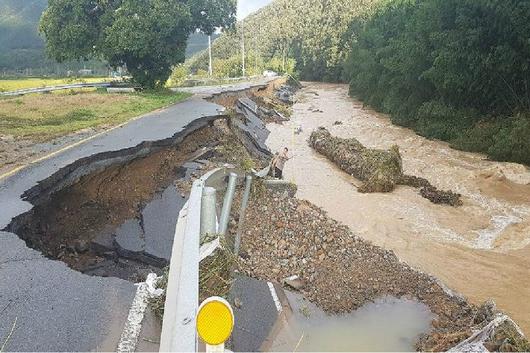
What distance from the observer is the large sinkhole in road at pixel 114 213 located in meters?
6.35

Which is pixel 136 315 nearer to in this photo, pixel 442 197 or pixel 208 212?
Answer: pixel 208 212

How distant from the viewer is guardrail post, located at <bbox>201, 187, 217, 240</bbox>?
4195mm

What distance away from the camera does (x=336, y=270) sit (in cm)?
748

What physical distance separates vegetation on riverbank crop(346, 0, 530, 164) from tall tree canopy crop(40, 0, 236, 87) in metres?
11.1

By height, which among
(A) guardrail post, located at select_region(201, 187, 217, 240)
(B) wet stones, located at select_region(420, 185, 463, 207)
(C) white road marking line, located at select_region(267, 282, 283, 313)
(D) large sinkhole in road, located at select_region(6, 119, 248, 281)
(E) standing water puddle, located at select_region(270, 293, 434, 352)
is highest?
(A) guardrail post, located at select_region(201, 187, 217, 240)

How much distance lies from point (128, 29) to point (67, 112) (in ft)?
21.5

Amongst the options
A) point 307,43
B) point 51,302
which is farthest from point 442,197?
point 307,43

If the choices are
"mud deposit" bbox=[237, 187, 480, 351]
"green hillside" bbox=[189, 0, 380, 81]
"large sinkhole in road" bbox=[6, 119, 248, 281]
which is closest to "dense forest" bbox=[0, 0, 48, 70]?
"green hillside" bbox=[189, 0, 380, 81]

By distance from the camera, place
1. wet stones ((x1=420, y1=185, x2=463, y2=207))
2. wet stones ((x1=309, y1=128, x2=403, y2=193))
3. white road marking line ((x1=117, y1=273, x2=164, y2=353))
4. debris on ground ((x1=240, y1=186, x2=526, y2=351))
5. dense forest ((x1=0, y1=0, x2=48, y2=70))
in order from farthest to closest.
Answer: dense forest ((x1=0, y1=0, x2=48, y2=70)), wet stones ((x1=309, y1=128, x2=403, y2=193)), wet stones ((x1=420, y1=185, x2=463, y2=207)), debris on ground ((x1=240, y1=186, x2=526, y2=351)), white road marking line ((x1=117, y1=273, x2=164, y2=353))

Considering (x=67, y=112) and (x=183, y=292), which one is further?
(x=67, y=112)

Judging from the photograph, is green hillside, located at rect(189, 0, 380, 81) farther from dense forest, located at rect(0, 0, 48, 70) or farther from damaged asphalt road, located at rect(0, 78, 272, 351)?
damaged asphalt road, located at rect(0, 78, 272, 351)

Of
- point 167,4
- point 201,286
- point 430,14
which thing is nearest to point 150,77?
point 167,4

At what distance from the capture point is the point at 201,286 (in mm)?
4098

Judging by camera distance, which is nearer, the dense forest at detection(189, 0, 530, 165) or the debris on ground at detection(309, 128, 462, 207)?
the debris on ground at detection(309, 128, 462, 207)
